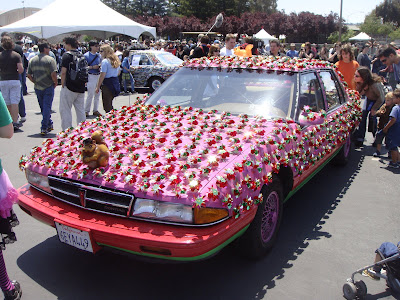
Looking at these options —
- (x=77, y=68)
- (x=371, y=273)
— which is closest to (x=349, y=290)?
(x=371, y=273)

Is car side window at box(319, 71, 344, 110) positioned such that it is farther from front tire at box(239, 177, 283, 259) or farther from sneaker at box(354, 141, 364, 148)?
front tire at box(239, 177, 283, 259)

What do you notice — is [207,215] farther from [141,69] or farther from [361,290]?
[141,69]

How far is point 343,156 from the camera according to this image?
604 cm

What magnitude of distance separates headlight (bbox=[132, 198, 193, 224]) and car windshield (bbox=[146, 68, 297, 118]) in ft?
5.57

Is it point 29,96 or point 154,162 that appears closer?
point 154,162

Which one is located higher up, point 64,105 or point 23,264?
point 64,105

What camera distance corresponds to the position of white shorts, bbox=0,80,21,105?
8.05 m

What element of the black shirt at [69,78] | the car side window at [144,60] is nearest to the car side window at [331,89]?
the black shirt at [69,78]

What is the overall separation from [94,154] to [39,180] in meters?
0.65

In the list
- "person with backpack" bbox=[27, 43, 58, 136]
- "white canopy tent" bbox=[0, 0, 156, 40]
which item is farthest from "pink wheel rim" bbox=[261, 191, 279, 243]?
"white canopy tent" bbox=[0, 0, 156, 40]

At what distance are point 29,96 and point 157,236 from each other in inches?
520

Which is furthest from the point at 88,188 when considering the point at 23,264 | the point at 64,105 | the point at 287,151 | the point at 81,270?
the point at 64,105

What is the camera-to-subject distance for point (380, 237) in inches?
153

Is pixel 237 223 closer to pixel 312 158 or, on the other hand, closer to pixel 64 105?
pixel 312 158
